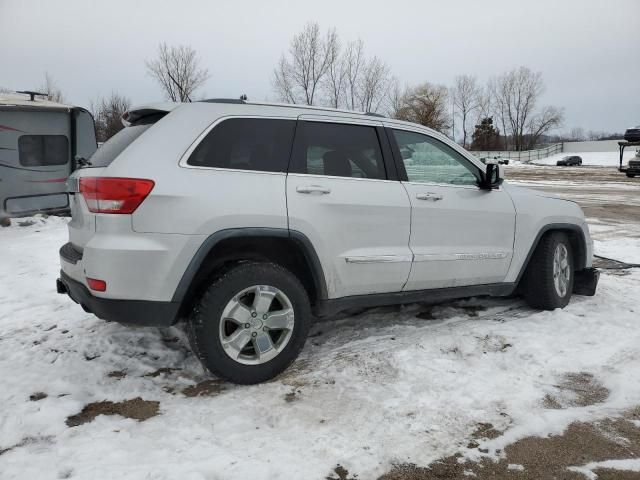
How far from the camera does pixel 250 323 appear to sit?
123 inches

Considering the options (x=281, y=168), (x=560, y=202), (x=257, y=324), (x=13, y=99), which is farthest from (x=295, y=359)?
(x=13, y=99)

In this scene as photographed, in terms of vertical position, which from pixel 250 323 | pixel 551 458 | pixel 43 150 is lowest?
pixel 551 458

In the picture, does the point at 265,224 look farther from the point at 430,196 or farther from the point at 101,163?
the point at 430,196

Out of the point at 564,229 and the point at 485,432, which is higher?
the point at 564,229

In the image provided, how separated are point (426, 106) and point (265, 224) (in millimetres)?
50292

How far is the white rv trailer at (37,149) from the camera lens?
9289 mm

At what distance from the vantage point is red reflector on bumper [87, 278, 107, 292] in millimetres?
2861

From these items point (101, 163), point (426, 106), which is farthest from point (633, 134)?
point (101, 163)

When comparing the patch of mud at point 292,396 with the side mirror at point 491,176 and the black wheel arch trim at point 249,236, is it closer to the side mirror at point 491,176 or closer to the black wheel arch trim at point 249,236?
the black wheel arch trim at point 249,236

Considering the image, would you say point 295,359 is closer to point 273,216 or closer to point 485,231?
point 273,216

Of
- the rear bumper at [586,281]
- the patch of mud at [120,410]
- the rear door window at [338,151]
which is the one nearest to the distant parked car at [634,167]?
the rear bumper at [586,281]

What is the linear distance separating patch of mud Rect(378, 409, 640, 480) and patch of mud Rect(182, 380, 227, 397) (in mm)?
1244

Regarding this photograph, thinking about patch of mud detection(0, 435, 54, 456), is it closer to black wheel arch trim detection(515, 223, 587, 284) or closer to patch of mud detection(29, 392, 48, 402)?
patch of mud detection(29, 392, 48, 402)

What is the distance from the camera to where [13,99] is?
9.72m
